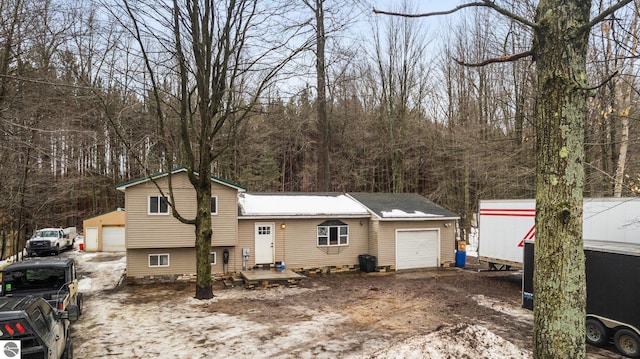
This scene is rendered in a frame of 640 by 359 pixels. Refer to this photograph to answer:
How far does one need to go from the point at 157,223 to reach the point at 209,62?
672 cm

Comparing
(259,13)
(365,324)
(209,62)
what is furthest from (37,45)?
(365,324)

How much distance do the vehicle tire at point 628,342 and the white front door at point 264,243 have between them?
1223cm

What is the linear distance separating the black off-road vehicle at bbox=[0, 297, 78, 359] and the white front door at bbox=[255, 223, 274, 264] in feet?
35.8

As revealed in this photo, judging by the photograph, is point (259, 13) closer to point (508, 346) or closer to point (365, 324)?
point (365, 324)

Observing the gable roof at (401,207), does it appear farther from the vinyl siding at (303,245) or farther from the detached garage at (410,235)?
the vinyl siding at (303,245)

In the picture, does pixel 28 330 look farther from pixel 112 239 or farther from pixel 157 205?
pixel 112 239

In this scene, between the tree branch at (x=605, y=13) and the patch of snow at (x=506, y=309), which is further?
the patch of snow at (x=506, y=309)

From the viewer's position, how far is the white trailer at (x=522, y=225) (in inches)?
428

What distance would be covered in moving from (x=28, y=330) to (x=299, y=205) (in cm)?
1373

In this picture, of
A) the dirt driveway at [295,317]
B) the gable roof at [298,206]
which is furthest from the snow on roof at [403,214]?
the dirt driveway at [295,317]

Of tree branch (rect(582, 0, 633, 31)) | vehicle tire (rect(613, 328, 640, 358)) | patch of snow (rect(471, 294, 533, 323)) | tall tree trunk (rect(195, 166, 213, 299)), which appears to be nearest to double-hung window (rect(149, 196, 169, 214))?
tall tree trunk (rect(195, 166, 213, 299))

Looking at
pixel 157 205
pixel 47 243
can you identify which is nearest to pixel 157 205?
pixel 157 205

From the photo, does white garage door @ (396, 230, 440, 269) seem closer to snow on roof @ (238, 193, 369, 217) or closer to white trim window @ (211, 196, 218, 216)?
snow on roof @ (238, 193, 369, 217)

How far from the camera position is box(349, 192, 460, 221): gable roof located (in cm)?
1866
